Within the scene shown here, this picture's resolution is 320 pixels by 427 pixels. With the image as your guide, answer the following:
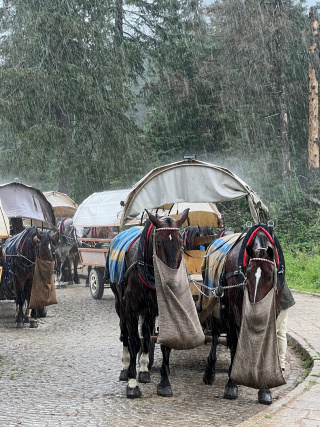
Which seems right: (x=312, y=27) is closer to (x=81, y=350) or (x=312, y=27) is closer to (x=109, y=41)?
(x=109, y=41)

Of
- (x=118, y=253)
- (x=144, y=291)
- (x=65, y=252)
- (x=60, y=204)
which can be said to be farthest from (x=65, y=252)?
(x=144, y=291)

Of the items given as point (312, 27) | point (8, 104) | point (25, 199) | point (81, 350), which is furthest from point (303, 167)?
point (81, 350)

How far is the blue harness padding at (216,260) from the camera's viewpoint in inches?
305

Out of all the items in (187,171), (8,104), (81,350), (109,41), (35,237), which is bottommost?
(81,350)

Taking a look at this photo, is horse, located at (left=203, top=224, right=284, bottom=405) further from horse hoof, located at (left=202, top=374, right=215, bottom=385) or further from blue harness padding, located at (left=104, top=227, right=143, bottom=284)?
blue harness padding, located at (left=104, top=227, right=143, bottom=284)

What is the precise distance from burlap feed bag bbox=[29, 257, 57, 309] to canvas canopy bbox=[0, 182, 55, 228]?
265cm

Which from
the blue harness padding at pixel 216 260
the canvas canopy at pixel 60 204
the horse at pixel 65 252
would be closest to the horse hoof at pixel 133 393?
the blue harness padding at pixel 216 260

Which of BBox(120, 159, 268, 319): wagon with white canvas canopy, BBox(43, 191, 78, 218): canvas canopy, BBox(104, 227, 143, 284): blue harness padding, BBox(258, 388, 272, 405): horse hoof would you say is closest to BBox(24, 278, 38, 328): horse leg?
BBox(104, 227, 143, 284): blue harness padding

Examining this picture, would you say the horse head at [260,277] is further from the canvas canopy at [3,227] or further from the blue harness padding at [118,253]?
the canvas canopy at [3,227]

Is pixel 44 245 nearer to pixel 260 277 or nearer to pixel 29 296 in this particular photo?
pixel 29 296

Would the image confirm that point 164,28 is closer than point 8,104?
No

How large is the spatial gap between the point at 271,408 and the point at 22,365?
12.9 ft

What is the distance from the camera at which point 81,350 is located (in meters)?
10.0

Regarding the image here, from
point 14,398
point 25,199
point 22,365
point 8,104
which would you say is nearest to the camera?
point 14,398
